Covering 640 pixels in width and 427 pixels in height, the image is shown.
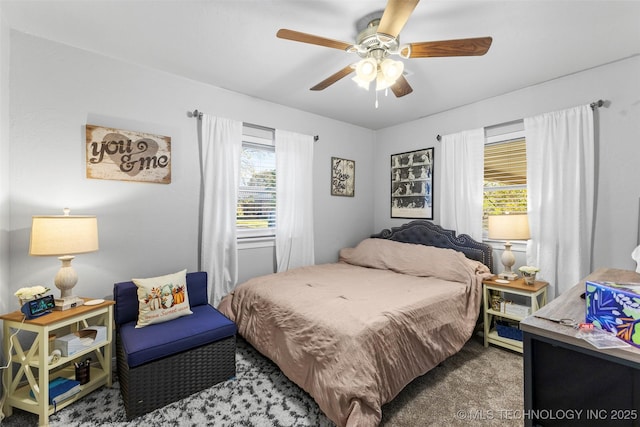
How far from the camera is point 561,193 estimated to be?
2.62m

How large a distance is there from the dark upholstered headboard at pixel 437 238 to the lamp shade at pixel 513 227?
432mm

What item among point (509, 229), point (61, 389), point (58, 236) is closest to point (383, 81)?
point (509, 229)

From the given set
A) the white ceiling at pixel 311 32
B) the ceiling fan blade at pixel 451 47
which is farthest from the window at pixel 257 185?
the ceiling fan blade at pixel 451 47

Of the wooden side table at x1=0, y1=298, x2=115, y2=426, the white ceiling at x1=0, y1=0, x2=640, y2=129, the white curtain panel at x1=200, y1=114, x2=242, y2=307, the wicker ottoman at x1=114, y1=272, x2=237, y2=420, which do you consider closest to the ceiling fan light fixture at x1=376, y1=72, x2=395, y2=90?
the white ceiling at x1=0, y1=0, x2=640, y2=129

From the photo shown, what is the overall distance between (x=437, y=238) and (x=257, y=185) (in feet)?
7.54

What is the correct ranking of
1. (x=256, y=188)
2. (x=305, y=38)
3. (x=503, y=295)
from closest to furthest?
1. (x=305, y=38)
2. (x=503, y=295)
3. (x=256, y=188)

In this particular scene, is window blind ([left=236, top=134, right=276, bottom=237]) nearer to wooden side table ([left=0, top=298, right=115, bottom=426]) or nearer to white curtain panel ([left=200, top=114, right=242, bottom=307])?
white curtain panel ([left=200, top=114, right=242, bottom=307])

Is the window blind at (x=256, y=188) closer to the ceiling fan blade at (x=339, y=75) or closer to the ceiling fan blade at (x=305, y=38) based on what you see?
the ceiling fan blade at (x=339, y=75)

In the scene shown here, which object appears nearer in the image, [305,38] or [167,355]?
[305,38]

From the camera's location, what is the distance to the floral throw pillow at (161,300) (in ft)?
6.86

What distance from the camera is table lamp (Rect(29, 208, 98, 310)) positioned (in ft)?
5.79

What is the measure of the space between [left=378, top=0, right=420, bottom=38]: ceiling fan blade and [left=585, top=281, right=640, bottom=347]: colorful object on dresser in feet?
4.76

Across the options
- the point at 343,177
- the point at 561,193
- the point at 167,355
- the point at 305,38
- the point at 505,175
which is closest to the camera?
the point at 305,38

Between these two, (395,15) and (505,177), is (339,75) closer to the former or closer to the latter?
(395,15)
